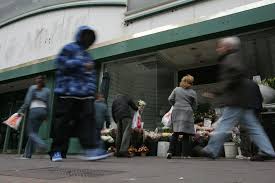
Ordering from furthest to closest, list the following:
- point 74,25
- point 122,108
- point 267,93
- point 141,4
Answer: point 74,25 → point 141,4 → point 122,108 → point 267,93

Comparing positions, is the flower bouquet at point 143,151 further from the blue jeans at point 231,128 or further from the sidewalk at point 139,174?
the blue jeans at point 231,128

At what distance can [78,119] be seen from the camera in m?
4.60

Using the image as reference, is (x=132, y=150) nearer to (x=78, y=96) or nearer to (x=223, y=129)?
(x=223, y=129)

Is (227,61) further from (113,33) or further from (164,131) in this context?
(113,33)

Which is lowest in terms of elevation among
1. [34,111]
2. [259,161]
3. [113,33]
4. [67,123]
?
[259,161]

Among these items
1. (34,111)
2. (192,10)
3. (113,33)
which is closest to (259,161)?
(34,111)

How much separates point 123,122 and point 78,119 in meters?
4.66

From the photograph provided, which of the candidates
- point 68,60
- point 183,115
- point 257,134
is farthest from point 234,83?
point 183,115

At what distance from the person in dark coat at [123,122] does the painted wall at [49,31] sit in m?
4.20

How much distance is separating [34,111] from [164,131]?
14.0 feet

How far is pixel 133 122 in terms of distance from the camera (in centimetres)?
999

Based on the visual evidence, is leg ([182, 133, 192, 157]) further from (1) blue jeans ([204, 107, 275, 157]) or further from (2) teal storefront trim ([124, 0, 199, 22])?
(2) teal storefront trim ([124, 0, 199, 22])

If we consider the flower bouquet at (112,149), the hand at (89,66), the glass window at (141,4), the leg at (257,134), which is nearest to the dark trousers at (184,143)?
the flower bouquet at (112,149)

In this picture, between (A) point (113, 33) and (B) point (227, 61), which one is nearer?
(B) point (227, 61)
